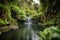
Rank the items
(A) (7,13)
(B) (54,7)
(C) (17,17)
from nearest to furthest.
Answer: (B) (54,7), (A) (7,13), (C) (17,17)

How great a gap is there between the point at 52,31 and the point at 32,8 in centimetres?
5086

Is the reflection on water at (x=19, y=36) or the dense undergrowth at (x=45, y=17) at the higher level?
the dense undergrowth at (x=45, y=17)

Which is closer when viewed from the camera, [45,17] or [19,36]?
[19,36]

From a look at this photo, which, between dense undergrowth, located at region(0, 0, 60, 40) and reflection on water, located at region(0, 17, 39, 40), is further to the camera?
reflection on water, located at region(0, 17, 39, 40)

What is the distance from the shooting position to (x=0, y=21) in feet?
70.0

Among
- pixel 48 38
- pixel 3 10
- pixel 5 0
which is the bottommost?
pixel 48 38

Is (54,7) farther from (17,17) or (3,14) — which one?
(17,17)

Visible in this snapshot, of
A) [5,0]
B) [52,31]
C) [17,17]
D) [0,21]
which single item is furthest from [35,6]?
[52,31]

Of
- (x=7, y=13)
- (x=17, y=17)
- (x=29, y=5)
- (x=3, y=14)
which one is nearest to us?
(x=3, y=14)

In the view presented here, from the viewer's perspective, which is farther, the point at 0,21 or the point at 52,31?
the point at 0,21

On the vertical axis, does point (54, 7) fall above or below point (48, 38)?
above

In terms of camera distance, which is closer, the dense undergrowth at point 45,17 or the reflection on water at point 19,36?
the dense undergrowth at point 45,17

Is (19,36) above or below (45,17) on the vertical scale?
below

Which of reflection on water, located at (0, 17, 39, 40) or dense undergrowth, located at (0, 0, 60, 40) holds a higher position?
dense undergrowth, located at (0, 0, 60, 40)
